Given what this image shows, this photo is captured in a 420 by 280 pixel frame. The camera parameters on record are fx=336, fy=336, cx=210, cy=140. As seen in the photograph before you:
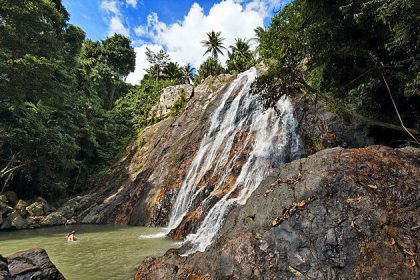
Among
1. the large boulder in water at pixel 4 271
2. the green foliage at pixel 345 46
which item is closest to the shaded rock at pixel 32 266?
the large boulder in water at pixel 4 271

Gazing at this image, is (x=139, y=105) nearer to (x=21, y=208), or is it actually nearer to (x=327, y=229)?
(x=21, y=208)

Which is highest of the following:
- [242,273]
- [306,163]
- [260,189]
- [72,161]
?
[72,161]

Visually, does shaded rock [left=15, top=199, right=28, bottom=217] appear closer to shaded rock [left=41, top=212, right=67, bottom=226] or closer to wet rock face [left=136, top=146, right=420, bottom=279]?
shaded rock [left=41, top=212, right=67, bottom=226]

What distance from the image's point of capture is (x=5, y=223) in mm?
21328

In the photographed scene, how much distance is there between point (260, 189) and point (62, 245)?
1061 centimetres

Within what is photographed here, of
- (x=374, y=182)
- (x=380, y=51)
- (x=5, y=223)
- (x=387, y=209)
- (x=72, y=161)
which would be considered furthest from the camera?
(x=72, y=161)

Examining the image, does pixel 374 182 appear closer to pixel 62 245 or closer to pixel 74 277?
pixel 74 277

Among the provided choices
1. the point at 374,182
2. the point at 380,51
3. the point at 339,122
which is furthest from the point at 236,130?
the point at 374,182

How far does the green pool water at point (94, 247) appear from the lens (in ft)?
34.4

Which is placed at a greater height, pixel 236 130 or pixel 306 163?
pixel 236 130

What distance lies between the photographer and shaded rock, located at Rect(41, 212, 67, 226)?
22.9 meters

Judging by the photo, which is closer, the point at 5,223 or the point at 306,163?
the point at 306,163

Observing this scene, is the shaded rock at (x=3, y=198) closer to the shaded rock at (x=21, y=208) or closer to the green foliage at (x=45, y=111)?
the shaded rock at (x=21, y=208)

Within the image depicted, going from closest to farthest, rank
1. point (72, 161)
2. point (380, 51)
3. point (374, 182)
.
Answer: point (374, 182) → point (380, 51) → point (72, 161)
